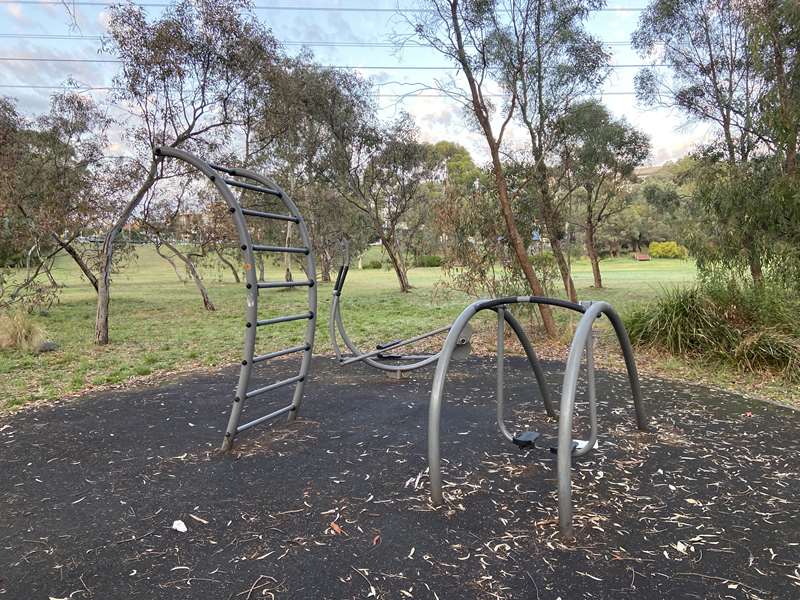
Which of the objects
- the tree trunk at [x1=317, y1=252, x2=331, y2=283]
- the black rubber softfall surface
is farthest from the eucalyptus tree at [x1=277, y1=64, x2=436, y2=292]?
the black rubber softfall surface

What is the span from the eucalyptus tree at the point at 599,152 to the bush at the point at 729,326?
5170 millimetres

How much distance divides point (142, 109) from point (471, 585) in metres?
8.92

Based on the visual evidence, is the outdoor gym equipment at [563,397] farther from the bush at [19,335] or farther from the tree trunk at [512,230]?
the bush at [19,335]

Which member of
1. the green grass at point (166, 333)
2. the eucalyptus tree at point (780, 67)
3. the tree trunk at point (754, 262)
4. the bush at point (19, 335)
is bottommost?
the green grass at point (166, 333)

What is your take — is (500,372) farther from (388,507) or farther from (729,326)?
(729,326)

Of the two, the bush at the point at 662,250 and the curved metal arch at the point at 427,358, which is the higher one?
the bush at the point at 662,250

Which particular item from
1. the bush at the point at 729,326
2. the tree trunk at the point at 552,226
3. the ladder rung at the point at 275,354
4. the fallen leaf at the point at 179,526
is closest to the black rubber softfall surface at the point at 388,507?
the fallen leaf at the point at 179,526

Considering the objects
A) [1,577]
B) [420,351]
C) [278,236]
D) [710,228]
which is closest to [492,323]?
[420,351]

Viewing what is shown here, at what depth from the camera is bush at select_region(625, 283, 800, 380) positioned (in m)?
4.94

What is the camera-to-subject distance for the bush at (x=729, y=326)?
4941 mm

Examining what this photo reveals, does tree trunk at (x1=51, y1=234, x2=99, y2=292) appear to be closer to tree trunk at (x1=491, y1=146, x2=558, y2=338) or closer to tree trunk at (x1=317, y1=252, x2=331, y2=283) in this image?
tree trunk at (x1=491, y1=146, x2=558, y2=338)

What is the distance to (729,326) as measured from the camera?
17.5 ft

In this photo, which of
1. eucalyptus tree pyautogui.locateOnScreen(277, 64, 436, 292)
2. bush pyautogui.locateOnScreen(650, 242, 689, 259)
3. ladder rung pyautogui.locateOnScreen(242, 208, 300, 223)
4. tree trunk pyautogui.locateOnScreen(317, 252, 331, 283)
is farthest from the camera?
bush pyautogui.locateOnScreen(650, 242, 689, 259)

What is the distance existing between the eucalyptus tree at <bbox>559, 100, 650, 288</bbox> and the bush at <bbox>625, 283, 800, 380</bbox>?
5.17m
